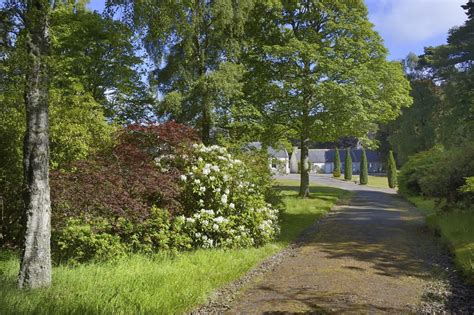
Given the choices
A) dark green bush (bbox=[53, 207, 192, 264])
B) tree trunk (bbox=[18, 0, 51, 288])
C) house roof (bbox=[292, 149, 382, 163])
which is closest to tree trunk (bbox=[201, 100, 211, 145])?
dark green bush (bbox=[53, 207, 192, 264])

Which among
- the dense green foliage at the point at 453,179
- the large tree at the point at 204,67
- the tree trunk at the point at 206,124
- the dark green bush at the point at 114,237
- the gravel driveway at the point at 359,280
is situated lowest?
the gravel driveway at the point at 359,280

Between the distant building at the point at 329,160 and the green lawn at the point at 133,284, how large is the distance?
67923 millimetres

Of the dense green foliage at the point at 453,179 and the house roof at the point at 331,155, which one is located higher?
the house roof at the point at 331,155

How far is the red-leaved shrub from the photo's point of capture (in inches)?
330

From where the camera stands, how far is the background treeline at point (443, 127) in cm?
1348

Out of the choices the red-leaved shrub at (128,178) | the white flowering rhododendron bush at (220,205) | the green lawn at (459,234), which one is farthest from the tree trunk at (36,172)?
the green lawn at (459,234)

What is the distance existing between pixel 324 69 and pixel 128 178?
40.3ft

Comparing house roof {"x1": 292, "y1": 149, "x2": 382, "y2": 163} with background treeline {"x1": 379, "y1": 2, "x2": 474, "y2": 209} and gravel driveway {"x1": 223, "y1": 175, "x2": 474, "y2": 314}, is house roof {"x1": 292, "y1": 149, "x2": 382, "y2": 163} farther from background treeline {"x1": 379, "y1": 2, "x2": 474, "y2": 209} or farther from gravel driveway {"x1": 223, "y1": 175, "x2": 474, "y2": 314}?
gravel driveway {"x1": 223, "y1": 175, "x2": 474, "y2": 314}

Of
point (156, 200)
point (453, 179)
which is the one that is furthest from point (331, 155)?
point (156, 200)

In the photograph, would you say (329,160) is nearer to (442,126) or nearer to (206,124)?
(442,126)

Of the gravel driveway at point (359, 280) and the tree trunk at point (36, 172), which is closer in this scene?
the tree trunk at point (36, 172)

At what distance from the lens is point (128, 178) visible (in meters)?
9.13

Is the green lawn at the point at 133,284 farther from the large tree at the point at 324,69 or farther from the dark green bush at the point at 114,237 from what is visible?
the large tree at the point at 324,69

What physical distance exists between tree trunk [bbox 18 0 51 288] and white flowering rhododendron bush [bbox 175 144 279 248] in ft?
12.3
